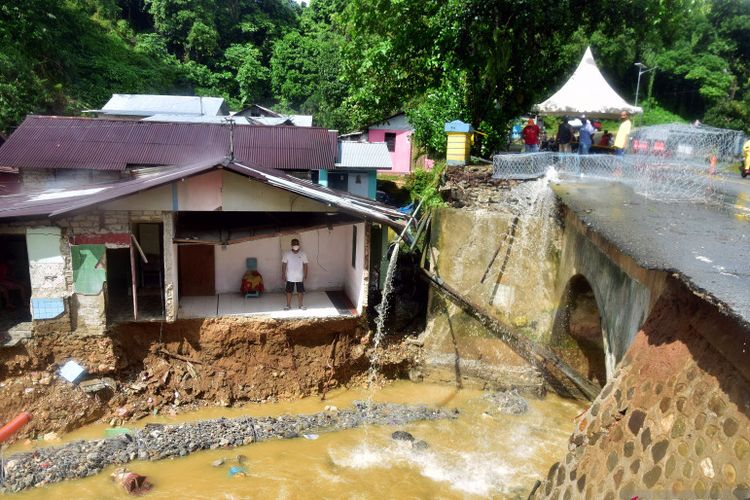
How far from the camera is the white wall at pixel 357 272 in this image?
11.5m

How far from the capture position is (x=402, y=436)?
33.8 feet

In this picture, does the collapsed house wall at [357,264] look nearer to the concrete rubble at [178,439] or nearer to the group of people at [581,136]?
the concrete rubble at [178,439]

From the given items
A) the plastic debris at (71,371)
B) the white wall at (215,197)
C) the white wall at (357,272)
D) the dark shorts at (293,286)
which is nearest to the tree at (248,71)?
the white wall at (357,272)

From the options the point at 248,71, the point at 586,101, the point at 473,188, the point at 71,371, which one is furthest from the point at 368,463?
the point at 248,71

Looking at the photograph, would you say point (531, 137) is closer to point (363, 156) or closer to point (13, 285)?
point (363, 156)

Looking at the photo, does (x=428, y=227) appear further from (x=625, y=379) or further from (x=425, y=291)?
(x=625, y=379)

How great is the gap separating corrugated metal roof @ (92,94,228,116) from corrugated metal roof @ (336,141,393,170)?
8.45 meters

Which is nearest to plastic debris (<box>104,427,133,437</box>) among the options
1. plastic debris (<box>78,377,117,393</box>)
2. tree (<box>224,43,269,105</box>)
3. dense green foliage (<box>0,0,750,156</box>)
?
A: plastic debris (<box>78,377,117,393</box>)

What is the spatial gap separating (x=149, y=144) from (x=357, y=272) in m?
7.73

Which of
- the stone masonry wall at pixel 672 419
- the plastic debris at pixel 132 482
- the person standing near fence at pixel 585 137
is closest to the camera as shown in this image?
the stone masonry wall at pixel 672 419

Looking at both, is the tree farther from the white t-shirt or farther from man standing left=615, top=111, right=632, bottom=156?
man standing left=615, top=111, right=632, bottom=156

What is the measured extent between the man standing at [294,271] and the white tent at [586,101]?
7822 millimetres

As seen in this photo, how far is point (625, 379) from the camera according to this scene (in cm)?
486

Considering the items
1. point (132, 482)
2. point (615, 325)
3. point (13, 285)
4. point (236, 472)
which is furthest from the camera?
point (13, 285)
